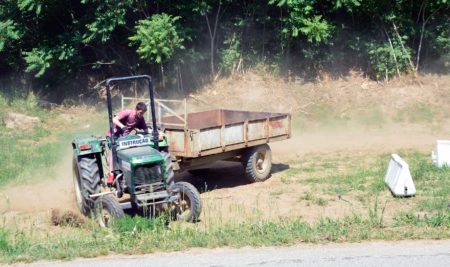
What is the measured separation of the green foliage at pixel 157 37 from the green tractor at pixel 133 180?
941 cm

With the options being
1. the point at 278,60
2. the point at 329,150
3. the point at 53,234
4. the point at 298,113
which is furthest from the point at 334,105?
the point at 53,234

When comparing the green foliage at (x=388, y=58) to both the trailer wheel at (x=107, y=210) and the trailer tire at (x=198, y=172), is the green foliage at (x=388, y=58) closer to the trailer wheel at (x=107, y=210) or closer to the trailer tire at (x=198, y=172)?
the trailer tire at (x=198, y=172)

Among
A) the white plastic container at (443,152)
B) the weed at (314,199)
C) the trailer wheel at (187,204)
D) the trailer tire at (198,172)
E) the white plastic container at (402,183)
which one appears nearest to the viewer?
the trailer wheel at (187,204)

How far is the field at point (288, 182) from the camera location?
934cm

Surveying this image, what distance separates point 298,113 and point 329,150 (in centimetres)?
415

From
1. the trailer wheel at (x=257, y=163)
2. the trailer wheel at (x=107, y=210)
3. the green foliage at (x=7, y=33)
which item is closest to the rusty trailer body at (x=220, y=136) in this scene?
the trailer wheel at (x=257, y=163)

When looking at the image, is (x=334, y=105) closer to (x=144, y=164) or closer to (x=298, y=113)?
(x=298, y=113)

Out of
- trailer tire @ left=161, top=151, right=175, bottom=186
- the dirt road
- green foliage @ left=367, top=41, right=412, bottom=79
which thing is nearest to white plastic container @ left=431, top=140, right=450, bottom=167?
the dirt road

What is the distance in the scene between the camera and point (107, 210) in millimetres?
10930

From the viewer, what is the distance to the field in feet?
30.6

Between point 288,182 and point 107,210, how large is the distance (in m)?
4.82

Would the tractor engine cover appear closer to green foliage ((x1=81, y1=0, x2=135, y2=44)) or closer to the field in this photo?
the field

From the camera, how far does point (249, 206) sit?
12.6m

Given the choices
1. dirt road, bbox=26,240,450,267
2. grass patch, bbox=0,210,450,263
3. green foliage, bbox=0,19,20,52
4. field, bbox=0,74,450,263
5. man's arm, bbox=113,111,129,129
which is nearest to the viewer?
dirt road, bbox=26,240,450,267
